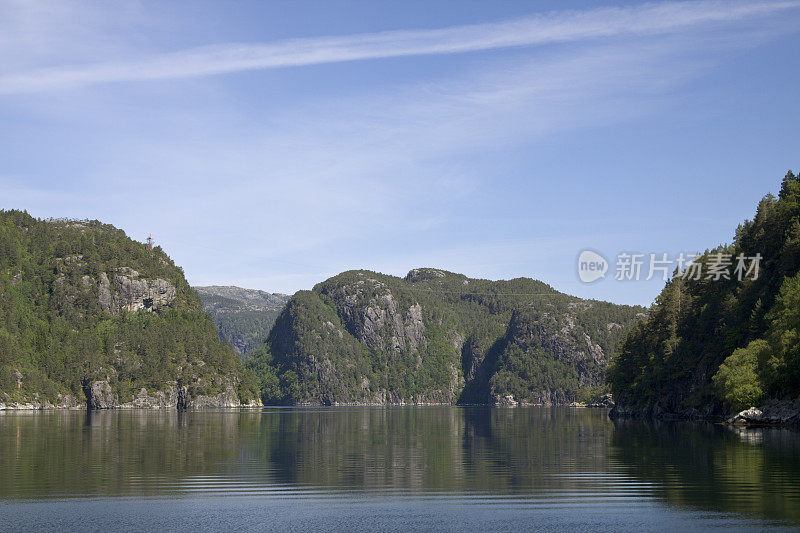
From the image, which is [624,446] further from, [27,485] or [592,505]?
[27,485]

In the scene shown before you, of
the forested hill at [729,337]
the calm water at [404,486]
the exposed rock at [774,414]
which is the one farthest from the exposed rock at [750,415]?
the calm water at [404,486]

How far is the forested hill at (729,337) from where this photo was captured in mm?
112312

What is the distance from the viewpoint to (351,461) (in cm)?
6762

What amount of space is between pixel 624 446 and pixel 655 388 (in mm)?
102471

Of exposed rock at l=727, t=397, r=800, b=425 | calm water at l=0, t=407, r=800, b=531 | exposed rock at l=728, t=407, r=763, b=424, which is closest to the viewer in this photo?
calm water at l=0, t=407, r=800, b=531

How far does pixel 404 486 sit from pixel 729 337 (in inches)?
4375

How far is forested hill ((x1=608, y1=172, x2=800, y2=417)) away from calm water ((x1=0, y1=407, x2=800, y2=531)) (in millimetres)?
33933

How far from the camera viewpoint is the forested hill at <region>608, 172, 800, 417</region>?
368 feet

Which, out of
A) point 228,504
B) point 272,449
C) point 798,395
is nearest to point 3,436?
point 272,449

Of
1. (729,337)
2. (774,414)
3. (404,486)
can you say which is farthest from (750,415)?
(404,486)

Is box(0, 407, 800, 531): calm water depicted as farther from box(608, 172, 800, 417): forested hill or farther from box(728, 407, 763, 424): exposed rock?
box(608, 172, 800, 417): forested hill

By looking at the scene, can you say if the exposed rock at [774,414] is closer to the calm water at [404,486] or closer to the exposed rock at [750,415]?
the exposed rock at [750,415]

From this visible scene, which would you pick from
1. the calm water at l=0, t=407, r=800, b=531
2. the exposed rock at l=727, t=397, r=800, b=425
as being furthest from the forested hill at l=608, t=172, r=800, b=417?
the calm water at l=0, t=407, r=800, b=531

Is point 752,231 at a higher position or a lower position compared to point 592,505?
higher
